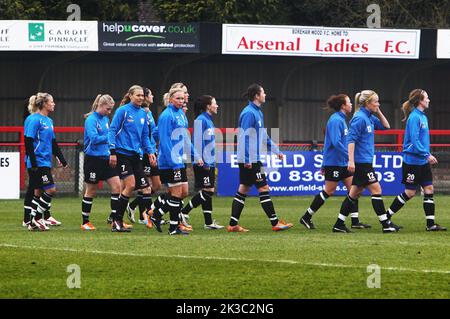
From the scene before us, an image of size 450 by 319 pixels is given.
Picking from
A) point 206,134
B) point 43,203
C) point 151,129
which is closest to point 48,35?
point 151,129

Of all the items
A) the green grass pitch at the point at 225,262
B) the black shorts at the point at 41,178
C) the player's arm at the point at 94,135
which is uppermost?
the player's arm at the point at 94,135

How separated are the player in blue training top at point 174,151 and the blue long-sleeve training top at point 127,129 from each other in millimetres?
832

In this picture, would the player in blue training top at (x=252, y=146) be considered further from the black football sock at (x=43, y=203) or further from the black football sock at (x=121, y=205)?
the black football sock at (x=43, y=203)

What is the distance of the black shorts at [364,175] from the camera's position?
16859 millimetres

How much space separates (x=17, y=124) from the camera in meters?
34.9

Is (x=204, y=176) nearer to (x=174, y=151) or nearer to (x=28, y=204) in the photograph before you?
(x=174, y=151)

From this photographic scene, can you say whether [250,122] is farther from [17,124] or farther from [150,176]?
[17,124]

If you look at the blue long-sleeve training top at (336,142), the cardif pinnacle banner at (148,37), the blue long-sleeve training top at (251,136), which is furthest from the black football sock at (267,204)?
the cardif pinnacle banner at (148,37)

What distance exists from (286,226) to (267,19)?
24.0 metres

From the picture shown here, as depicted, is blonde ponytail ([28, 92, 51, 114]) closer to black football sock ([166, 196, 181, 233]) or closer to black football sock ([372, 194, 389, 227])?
black football sock ([166, 196, 181, 233])

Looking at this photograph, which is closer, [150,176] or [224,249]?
[224,249]

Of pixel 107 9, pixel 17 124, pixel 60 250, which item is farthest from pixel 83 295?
pixel 107 9

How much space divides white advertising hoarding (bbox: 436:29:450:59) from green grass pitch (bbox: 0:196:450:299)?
15325 millimetres
